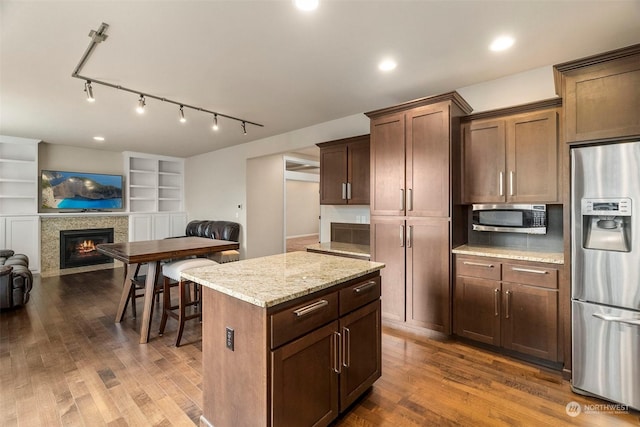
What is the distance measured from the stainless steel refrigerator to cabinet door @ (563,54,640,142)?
0.12 metres

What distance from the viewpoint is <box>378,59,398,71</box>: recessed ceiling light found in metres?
2.71

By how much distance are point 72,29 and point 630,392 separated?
468 centimetres

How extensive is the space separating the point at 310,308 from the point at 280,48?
213 centimetres

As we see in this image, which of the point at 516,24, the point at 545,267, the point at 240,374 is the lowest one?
the point at 240,374

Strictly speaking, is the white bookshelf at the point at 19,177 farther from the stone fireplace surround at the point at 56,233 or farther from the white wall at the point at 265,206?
the white wall at the point at 265,206

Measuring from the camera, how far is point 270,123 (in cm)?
476

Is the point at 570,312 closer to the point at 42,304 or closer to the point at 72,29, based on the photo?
the point at 72,29

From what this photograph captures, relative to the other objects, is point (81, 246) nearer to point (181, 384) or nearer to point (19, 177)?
point (19, 177)

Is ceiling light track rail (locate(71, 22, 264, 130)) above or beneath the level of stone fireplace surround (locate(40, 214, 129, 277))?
above

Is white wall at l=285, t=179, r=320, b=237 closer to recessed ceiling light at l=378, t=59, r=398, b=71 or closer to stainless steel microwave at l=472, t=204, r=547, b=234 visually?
recessed ceiling light at l=378, t=59, r=398, b=71

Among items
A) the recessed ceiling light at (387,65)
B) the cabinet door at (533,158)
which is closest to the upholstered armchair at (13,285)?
the recessed ceiling light at (387,65)

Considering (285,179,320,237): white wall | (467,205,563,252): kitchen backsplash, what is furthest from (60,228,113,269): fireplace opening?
(467,205,563,252): kitchen backsplash

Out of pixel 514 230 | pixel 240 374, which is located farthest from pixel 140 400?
pixel 514 230

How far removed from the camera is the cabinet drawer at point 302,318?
4.65ft
